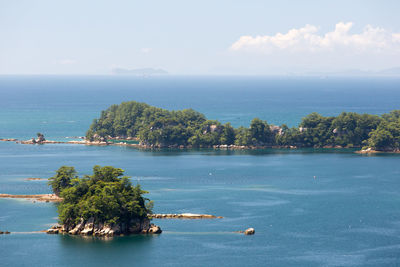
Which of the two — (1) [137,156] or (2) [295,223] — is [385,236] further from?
(1) [137,156]

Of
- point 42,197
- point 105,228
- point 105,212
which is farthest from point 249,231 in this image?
point 42,197

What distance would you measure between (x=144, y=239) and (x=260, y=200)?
29.0 metres

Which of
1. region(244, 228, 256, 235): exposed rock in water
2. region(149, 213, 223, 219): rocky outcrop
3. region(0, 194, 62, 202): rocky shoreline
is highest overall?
region(0, 194, 62, 202): rocky shoreline

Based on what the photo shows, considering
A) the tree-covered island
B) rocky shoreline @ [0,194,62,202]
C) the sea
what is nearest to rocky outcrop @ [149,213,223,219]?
the sea

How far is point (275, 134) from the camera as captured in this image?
186 meters

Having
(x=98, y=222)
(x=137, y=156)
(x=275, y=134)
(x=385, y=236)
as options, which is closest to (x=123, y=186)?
(x=98, y=222)

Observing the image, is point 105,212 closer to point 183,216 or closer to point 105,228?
point 105,228

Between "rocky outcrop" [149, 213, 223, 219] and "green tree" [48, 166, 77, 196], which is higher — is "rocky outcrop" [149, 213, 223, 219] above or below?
below

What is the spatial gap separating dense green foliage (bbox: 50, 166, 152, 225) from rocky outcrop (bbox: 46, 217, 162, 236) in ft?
1.67

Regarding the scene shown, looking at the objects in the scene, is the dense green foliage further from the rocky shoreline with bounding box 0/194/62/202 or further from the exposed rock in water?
the rocky shoreline with bounding box 0/194/62/202

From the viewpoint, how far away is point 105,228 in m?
94.4

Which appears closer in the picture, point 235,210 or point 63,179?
point 235,210

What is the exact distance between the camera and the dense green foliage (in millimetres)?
93562

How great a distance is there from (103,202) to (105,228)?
3.59 metres
